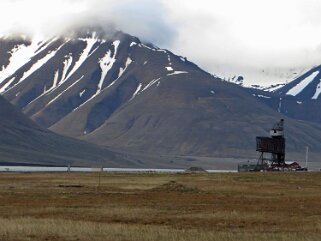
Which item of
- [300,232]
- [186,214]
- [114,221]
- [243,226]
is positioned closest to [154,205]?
[186,214]

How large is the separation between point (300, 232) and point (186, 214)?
48.4ft

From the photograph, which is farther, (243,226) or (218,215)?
(218,215)

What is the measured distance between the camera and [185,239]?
1665 inches

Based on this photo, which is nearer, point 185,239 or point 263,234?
point 185,239

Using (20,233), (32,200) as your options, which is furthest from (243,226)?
(32,200)

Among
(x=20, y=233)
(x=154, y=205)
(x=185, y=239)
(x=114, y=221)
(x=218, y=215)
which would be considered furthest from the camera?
(x=154, y=205)

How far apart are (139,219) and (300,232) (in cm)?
1308

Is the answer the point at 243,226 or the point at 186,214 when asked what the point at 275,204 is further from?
the point at 243,226

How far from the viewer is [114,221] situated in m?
55.2

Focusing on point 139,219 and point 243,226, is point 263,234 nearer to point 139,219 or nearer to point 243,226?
point 243,226

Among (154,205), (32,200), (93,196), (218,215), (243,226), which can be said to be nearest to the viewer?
(243,226)

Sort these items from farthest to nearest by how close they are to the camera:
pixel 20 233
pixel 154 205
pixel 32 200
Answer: pixel 32 200
pixel 154 205
pixel 20 233

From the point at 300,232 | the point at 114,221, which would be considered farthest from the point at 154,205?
the point at 300,232

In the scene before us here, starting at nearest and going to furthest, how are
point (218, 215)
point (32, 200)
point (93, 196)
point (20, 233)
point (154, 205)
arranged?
point (20, 233), point (218, 215), point (154, 205), point (32, 200), point (93, 196)
